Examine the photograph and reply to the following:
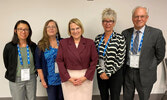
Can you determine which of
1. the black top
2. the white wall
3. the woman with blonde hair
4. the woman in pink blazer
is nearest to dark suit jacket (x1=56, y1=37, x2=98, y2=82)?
the woman in pink blazer

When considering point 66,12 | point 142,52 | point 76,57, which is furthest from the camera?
point 66,12

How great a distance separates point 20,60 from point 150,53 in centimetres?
194

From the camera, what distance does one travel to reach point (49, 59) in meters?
1.69

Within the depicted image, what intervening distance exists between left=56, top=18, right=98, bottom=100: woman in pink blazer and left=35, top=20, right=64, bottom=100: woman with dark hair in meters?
0.17

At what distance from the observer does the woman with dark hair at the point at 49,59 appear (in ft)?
5.47

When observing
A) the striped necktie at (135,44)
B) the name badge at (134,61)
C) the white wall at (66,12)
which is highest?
the white wall at (66,12)

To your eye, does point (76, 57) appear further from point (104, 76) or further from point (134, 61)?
point (134, 61)

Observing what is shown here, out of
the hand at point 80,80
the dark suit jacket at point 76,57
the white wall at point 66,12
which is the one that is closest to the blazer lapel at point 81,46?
the dark suit jacket at point 76,57

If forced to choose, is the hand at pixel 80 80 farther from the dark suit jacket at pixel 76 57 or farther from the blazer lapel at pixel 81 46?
the blazer lapel at pixel 81 46

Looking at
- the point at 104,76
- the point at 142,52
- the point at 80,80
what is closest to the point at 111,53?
the point at 104,76

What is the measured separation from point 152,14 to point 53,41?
2096mm

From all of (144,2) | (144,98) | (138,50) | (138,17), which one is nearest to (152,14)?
(144,2)

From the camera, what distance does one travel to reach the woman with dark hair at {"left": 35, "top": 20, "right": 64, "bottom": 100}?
1.67 metres

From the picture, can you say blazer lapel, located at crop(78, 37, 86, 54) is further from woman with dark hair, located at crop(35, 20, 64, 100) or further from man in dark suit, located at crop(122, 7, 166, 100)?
man in dark suit, located at crop(122, 7, 166, 100)
